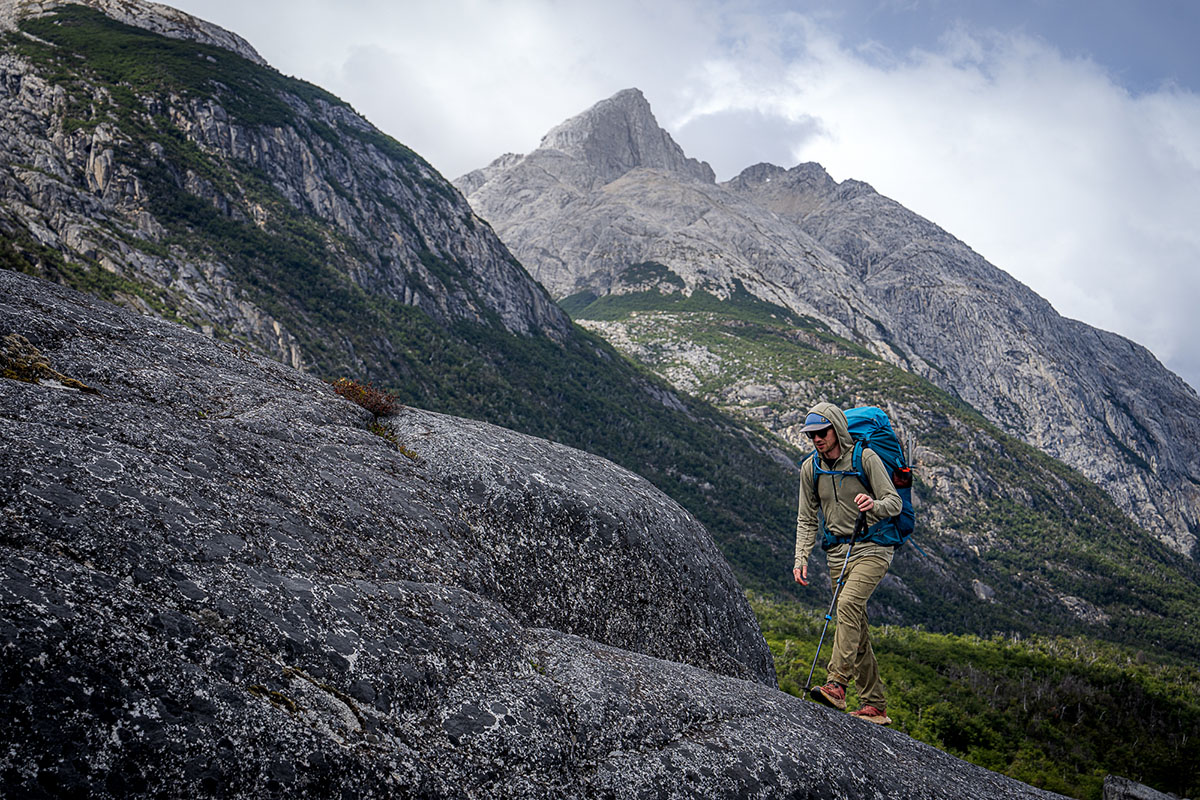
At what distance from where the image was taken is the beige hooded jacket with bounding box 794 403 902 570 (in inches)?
388

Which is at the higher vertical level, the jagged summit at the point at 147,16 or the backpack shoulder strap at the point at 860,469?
the jagged summit at the point at 147,16

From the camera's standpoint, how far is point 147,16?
140 metres

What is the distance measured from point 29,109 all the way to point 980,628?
200 m

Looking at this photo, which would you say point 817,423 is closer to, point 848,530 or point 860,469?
point 860,469

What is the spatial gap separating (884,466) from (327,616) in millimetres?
8580

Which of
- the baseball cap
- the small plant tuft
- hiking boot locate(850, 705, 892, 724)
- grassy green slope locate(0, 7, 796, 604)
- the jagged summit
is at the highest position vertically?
the jagged summit

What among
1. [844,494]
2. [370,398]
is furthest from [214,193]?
[844,494]

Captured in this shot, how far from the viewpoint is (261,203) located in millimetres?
111500

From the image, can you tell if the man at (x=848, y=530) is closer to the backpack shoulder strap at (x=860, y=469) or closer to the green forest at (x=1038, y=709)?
the backpack shoulder strap at (x=860, y=469)

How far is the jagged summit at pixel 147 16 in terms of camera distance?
12019cm

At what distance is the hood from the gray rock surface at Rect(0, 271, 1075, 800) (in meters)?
4.21

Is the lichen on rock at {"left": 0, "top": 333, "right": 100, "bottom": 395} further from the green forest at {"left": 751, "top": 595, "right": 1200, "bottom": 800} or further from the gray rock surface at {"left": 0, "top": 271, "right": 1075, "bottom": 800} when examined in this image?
the green forest at {"left": 751, "top": 595, "right": 1200, "bottom": 800}

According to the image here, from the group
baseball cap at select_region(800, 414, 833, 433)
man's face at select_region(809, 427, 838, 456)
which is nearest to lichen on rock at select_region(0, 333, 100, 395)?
baseball cap at select_region(800, 414, 833, 433)

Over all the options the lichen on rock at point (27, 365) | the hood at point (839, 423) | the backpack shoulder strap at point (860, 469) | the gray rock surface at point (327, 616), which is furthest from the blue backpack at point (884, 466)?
the lichen on rock at point (27, 365)
